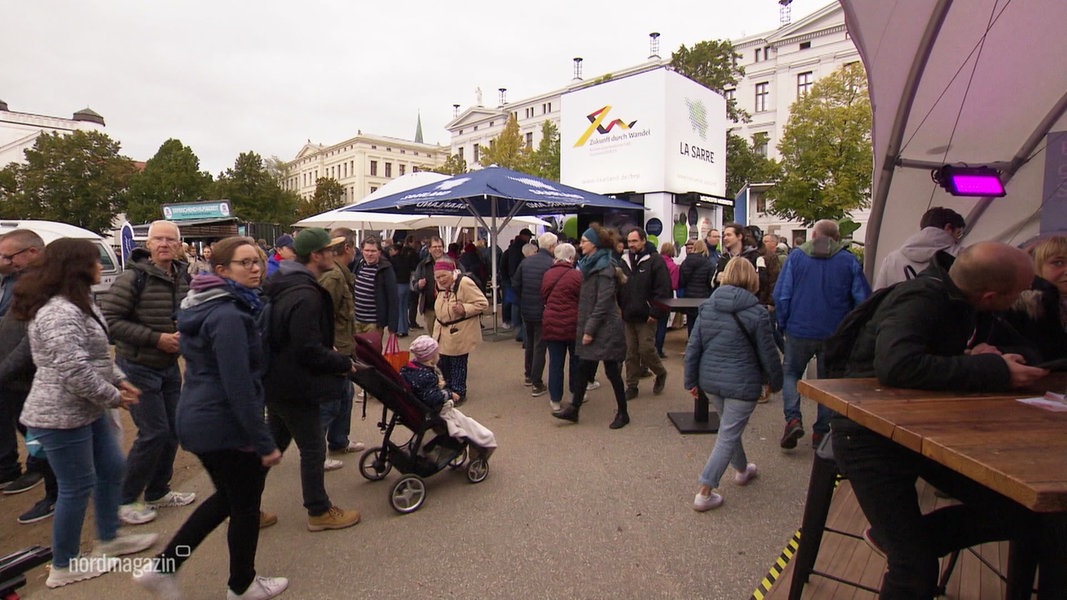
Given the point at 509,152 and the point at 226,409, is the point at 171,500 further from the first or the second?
the point at 509,152

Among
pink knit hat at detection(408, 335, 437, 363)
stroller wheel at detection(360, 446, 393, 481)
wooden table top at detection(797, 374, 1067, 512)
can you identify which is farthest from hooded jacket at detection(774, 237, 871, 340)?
stroller wheel at detection(360, 446, 393, 481)

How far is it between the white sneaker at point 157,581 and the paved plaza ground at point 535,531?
258mm

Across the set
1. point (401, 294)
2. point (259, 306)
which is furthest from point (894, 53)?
point (401, 294)

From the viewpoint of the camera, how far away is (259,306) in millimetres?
2746

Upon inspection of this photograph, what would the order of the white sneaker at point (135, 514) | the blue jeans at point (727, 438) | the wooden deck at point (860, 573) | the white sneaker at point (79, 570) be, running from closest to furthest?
the wooden deck at point (860, 573) < the white sneaker at point (79, 570) < the white sneaker at point (135, 514) < the blue jeans at point (727, 438)

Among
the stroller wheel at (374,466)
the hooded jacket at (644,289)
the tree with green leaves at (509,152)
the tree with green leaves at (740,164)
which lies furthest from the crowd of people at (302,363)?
the tree with green leaves at (509,152)

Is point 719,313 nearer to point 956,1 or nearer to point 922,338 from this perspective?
point 922,338

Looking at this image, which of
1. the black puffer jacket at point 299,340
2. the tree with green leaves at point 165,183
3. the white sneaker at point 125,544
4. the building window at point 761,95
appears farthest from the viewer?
the building window at point 761,95

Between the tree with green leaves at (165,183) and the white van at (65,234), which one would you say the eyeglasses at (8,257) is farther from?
the tree with green leaves at (165,183)

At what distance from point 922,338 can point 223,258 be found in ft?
9.69

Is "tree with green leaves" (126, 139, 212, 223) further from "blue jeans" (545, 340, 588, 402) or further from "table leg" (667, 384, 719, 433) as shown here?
"table leg" (667, 384, 719, 433)

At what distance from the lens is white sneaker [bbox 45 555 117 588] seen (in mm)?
2854

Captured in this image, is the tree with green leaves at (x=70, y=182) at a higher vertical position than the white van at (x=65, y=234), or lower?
higher

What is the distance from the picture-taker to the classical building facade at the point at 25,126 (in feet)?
214
